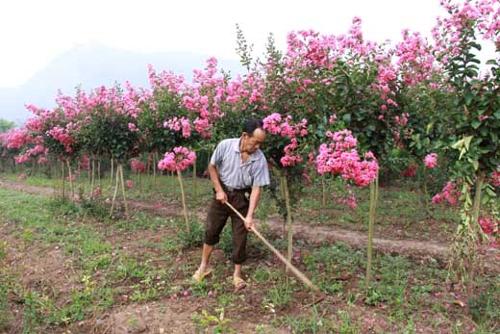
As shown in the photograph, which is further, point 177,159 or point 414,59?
point 177,159

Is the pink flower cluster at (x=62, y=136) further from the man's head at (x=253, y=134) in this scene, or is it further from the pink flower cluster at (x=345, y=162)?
the pink flower cluster at (x=345, y=162)

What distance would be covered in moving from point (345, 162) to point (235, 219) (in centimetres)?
173

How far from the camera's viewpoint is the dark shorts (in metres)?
4.60

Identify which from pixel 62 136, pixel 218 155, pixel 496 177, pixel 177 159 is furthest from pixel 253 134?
pixel 62 136

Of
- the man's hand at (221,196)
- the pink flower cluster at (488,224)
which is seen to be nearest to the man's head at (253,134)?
the man's hand at (221,196)

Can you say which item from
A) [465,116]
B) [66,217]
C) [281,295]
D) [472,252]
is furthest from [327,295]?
[66,217]

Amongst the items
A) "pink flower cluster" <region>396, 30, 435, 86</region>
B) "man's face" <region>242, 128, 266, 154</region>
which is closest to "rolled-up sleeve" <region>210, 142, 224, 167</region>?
"man's face" <region>242, 128, 266, 154</region>

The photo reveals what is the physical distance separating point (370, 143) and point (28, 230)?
5.75 meters

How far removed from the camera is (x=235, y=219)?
464cm

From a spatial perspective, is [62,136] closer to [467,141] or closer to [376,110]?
[376,110]

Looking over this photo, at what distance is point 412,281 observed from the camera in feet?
15.5

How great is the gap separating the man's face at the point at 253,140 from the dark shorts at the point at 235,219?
21.2 inches

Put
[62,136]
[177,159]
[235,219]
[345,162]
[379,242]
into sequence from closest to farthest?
1. [345,162]
2. [235,219]
3. [177,159]
4. [379,242]
5. [62,136]

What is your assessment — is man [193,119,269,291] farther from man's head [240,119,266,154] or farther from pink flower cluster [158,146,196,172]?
pink flower cluster [158,146,196,172]
